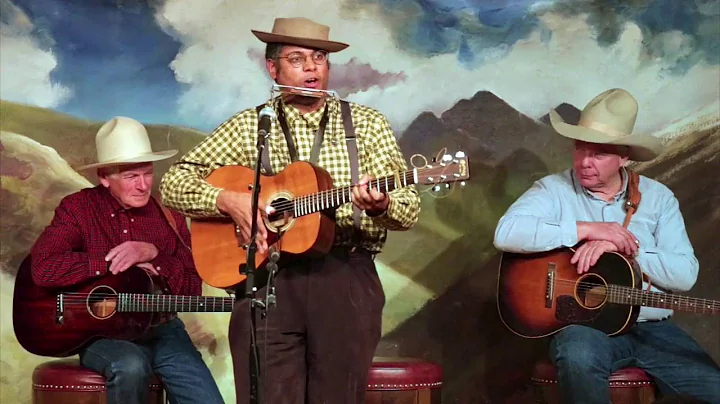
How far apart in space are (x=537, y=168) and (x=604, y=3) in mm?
1088

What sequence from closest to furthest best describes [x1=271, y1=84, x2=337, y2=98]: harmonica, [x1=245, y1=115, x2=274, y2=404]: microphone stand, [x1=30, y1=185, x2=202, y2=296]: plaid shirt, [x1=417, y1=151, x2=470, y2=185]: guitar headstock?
1. [x1=245, y1=115, x2=274, y2=404]: microphone stand
2. [x1=417, y1=151, x2=470, y2=185]: guitar headstock
3. [x1=271, y1=84, x2=337, y2=98]: harmonica
4. [x1=30, y1=185, x2=202, y2=296]: plaid shirt

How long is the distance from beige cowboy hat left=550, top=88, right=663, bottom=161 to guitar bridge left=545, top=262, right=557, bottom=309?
66 centimetres

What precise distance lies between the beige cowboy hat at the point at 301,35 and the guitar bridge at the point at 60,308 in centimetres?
164

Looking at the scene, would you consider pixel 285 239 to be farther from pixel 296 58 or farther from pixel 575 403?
pixel 575 403

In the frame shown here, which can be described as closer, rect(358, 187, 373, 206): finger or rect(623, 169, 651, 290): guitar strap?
rect(358, 187, 373, 206): finger

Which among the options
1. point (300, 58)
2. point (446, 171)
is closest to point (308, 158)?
point (300, 58)

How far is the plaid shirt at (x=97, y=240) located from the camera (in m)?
4.57

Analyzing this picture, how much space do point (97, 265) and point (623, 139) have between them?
2634mm

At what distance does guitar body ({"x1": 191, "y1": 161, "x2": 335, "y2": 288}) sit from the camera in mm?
3574

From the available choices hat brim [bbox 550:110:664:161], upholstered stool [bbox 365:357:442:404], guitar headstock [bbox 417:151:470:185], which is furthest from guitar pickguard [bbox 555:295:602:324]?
guitar headstock [bbox 417:151:470:185]

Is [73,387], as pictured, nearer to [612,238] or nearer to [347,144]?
[347,144]

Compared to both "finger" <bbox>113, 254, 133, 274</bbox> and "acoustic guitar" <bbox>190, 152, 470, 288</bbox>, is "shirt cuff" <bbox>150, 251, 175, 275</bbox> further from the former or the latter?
"acoustic guitar" <bbox>190, 152, 470, 288</bbox>

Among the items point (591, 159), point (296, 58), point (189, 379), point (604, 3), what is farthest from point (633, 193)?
point (189, 379)

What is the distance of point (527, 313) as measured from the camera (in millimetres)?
4672
